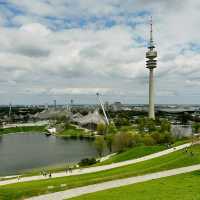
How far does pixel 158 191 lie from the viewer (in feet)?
72.8

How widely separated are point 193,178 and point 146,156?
73.1ft

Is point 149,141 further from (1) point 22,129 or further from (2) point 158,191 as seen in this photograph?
(1) point 22,129

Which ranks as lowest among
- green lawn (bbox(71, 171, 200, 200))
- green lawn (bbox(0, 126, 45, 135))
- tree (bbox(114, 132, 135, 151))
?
green lawn (bbox(0, 126, 45, 135))

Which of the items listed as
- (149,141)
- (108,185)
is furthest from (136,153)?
(108,185)

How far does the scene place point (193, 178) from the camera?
1027 inches

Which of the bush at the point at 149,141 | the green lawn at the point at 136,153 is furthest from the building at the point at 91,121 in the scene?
the green lawn at the point at 136,153

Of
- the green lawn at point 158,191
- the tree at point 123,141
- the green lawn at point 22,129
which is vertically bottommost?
the green lawn at point 22,129

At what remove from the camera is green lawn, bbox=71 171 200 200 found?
2075cm

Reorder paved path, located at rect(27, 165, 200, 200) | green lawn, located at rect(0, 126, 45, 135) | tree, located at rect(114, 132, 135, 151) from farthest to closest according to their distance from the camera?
green lawn, located at rect(0, 126, 45, 135) → tree, located at rect(114, 132, 135, 151) → paved path, located at rect(27, 165, 200, 200)

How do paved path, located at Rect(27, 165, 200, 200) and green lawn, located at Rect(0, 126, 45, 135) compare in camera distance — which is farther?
green lawn, located at Rect(0, 126, 45, 135)

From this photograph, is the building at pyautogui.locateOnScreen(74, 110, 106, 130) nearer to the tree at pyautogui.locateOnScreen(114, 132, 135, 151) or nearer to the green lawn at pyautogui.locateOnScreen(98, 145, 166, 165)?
the tree at pyautogui.locateOnScreen(114, 132, 135, 151)

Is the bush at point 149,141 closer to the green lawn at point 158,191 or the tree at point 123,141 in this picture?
the tree at point 123,141

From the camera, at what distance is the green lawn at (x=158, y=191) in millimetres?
20750

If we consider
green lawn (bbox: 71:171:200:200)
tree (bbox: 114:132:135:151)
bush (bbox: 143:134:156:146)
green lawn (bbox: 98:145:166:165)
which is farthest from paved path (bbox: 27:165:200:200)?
tree (bbox: 114:132:135:151)
